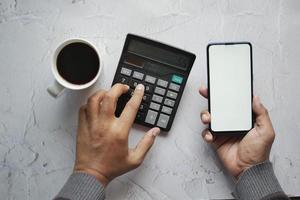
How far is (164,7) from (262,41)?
0.57ft

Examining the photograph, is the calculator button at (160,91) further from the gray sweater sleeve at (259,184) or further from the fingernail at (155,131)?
the gray sweater sleeve at (259,184)

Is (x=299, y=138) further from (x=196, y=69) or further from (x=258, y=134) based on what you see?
(x=196, y=69)

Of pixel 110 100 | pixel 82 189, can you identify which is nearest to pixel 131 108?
pixel 110 100

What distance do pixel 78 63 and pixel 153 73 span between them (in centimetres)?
12

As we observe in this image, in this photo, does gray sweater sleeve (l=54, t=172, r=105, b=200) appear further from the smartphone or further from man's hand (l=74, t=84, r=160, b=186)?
the smartphone

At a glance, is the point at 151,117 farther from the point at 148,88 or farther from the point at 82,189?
the point at 82,189

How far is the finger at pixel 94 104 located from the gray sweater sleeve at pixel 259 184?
0.81 ft

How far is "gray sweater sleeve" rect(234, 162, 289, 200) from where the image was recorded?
58cm

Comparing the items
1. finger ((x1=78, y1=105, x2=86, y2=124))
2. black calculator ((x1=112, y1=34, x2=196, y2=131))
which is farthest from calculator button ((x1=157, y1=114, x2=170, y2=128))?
finger ((x1=78, y1=105, x2=86, y2=124))

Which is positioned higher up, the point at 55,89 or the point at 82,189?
the point at 55,89

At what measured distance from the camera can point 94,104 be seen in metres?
0.58

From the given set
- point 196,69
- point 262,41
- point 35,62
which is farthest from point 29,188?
point 262,41

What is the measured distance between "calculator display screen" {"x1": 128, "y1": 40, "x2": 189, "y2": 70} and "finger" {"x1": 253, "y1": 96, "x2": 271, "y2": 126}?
0.40 feet

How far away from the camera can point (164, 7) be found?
2.07 ft
